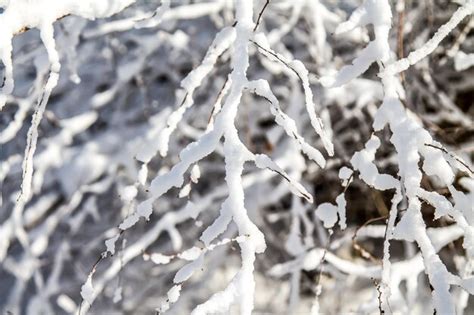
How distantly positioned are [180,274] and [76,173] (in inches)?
106

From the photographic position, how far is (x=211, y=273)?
3.66 m

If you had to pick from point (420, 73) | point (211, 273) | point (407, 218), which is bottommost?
point (211, 273)

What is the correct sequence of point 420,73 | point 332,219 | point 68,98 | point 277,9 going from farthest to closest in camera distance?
point 68,98 → point 420,73 → point 277,9 → point 332,219

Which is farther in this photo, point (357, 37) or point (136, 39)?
point (136, 39)

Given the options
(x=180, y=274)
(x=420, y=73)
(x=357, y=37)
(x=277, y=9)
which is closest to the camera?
(x=180, y=274)

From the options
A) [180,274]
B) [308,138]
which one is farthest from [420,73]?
[180,274]

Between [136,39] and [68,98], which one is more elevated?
[136,39]

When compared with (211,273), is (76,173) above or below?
above

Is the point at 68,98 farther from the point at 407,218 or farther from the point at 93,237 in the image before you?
the point at 407,218

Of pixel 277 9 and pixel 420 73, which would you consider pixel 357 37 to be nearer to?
pixel 277 9

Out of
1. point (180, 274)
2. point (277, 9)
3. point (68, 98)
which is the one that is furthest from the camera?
point (68, 98)

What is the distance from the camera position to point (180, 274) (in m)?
0.89

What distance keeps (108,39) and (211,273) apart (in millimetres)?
1305

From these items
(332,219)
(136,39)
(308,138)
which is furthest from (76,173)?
(332,219)
